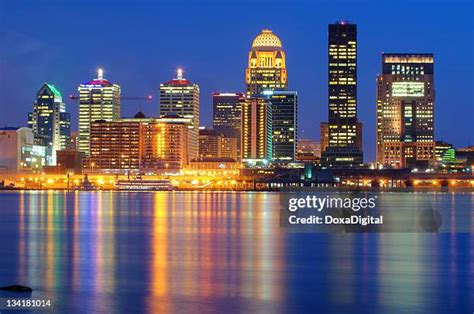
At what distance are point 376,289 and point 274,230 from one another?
27858mm

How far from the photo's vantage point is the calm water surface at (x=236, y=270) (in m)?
29.6

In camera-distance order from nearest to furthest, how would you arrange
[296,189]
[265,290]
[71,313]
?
[71,313] → [265,290] → [296,189]

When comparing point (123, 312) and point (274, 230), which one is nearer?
point (123, 312)

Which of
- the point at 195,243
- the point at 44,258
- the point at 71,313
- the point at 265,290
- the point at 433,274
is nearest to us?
the point at 71,313

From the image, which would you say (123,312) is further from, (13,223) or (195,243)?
(13,223)

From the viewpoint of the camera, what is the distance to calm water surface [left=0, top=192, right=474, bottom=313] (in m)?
29.6

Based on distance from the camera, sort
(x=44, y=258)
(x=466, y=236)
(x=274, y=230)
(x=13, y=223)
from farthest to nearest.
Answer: (x=13, y=223), (x=274, y=230), (x=466, y=236), (x=44, y=258)

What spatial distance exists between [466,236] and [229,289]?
89.0 feet

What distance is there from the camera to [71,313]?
27.6 meters

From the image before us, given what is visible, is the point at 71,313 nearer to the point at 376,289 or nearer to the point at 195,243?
the point at 376,289

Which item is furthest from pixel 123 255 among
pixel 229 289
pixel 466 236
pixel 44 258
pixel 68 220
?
pixel 68 220

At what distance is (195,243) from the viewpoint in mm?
49969

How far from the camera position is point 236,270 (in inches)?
1479

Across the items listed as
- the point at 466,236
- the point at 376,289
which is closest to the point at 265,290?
the point at 376,289
